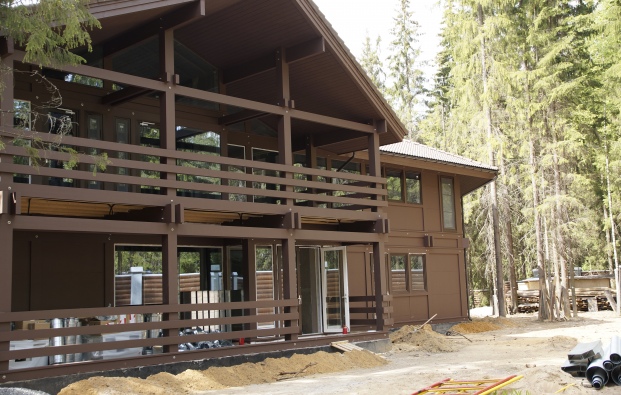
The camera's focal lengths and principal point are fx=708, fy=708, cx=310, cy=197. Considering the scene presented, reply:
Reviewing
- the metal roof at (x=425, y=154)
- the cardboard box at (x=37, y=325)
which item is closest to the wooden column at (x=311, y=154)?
the metal roof at (x=425, y=154)

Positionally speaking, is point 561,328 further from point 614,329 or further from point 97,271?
point 97,271

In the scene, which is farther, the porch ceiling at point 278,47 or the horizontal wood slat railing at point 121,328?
the porch ceiling at point 278,47

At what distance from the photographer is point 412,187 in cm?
2350

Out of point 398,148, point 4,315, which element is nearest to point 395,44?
point 398,148

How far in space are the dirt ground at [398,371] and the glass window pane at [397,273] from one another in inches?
85.5

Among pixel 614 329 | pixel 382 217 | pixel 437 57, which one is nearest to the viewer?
pixel 382 217

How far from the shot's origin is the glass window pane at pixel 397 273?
2230 cm

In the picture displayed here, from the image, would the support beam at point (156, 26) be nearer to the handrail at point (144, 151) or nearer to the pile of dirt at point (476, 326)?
the handrail at point (144, 151)

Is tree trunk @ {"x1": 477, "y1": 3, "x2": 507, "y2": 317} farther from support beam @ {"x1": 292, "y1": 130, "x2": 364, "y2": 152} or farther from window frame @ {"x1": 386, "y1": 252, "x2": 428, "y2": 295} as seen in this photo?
support beam @ {"x1": 292, "y1": 130, "x2": 364, "y2": 152}

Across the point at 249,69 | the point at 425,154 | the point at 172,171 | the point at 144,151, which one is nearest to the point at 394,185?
the point at 425,154

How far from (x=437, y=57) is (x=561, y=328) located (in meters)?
31.2

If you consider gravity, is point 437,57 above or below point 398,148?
above

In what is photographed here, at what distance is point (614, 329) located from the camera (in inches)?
872

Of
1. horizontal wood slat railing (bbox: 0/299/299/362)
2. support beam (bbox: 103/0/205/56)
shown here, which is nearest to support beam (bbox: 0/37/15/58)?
support beam (bbox: 103/0/205/56)
